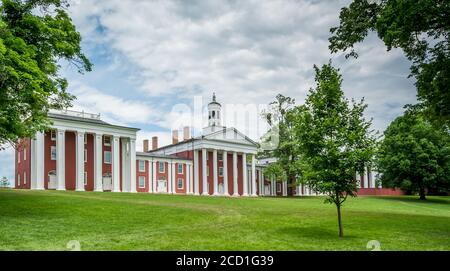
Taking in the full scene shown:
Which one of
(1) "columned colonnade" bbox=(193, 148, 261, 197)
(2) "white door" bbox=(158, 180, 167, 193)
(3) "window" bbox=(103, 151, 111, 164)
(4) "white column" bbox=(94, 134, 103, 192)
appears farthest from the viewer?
(1) "columned colonnade" bbox=(193, 148, 261, 197)

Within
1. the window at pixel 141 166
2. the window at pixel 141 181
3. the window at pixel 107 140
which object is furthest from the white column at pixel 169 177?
the window at pixel 107 140

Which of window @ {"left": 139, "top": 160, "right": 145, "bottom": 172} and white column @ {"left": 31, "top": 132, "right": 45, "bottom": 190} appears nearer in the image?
white column @ {"left": 31, "top": 132, "right": 45, "bottom": 190}

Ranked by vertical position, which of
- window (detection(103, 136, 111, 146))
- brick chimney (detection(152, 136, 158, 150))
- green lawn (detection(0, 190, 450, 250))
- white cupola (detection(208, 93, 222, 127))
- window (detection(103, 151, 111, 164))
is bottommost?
green lawn (detection(0, 190, 450, 250))

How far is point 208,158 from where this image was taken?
255ft

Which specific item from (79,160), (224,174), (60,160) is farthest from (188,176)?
(60,160)

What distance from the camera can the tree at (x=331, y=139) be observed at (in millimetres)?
17734

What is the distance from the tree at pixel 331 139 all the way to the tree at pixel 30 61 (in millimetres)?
12193

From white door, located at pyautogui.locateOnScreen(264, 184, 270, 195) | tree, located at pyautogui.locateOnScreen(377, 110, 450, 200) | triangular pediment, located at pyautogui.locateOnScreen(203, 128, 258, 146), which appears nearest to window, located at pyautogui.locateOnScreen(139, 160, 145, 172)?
triangular pediment, located at pyautogui.locateOnScreen(203, 128, 258, 146)

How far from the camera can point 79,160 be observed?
55844mm

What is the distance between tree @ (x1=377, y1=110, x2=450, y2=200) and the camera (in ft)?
194

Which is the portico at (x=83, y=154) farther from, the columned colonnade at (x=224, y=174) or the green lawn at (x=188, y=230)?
the green lawn at (x=188, y=230)

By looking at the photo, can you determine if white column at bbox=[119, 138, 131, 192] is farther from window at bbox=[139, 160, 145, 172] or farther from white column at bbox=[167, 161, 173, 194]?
white column at bbox=[167, 161, 173, 194]

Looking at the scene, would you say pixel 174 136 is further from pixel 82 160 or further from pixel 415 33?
pixel 415 33

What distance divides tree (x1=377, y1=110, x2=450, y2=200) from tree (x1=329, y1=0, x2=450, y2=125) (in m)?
36.3
